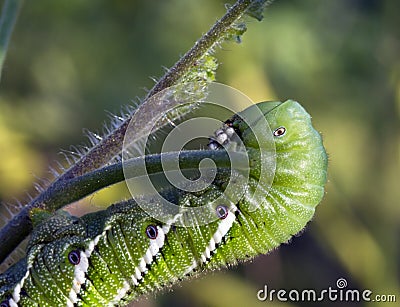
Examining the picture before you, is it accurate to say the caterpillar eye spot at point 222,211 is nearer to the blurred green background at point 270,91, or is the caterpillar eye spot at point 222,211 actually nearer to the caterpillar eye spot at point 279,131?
the caterpillar eye spot at point 279,131

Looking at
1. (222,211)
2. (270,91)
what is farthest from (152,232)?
(270,91)

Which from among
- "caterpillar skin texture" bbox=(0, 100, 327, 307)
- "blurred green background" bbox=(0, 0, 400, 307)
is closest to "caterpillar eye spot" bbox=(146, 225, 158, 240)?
"caterpillar skin texture" bbox=(0, 100, 327, 307)

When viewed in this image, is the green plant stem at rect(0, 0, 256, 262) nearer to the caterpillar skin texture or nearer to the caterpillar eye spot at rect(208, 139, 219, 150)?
the caterpillar skin texture

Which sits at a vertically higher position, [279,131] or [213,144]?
[279,131]

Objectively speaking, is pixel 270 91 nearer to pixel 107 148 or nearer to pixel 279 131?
pixel 279 131

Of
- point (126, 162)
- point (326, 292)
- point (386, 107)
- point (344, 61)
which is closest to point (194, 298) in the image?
point (326, 292)
